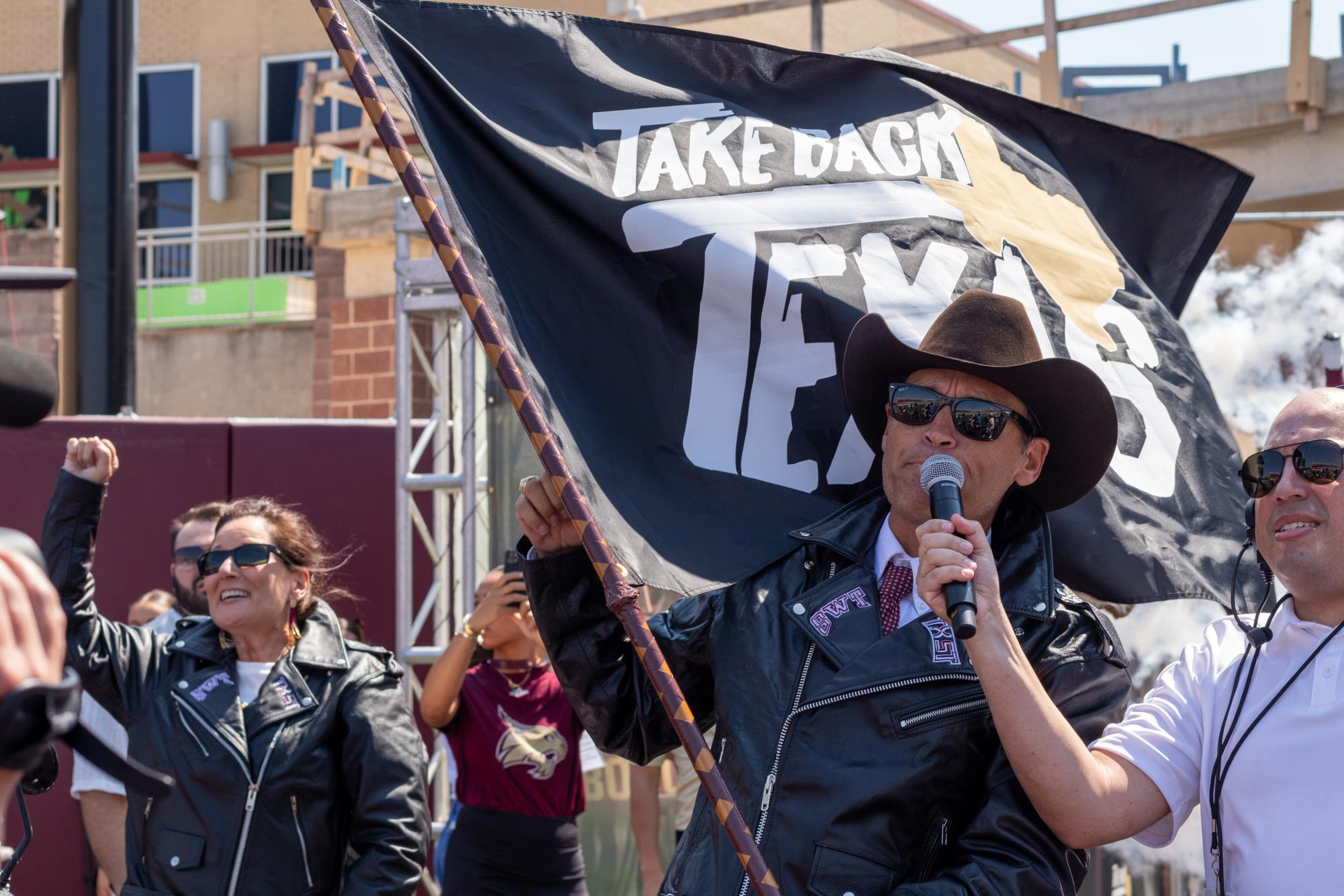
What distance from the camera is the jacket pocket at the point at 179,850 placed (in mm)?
3869

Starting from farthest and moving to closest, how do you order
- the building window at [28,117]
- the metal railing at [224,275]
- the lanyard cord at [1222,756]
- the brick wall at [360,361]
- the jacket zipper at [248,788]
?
the building window at [28,117] → the metal railing at [224,275] → the brick wall at [360,361] → the jacket zipper at [248,788] → the lanyard cord at [1222,756]

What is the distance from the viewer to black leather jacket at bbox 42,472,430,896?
390cm

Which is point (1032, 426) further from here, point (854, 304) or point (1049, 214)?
point (1049, 214)

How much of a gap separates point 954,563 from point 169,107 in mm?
24922

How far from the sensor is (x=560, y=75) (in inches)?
131

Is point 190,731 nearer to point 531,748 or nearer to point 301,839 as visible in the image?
point 301,839

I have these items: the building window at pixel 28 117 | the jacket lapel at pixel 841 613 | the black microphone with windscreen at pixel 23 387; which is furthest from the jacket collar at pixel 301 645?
the building window at pixel 28 117

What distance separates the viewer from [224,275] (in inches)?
956

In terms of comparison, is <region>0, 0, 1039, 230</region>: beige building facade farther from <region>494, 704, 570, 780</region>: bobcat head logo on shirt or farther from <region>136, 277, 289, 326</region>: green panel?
<region>494, 704, 570, 780</region>: bobcat head logo on shirt

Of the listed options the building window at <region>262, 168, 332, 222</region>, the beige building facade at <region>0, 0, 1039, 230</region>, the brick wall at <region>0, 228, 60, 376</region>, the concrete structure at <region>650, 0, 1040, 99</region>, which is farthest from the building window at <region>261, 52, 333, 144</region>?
the concrete structure at <region>650, 0, 1040, 99</region>

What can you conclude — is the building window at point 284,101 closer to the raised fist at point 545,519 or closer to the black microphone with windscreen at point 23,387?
the raised fist at point 545,519

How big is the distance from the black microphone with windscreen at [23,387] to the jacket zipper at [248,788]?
2.58 m

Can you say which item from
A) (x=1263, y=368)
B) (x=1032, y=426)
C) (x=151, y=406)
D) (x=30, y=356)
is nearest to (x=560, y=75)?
(x=1032, y=426)

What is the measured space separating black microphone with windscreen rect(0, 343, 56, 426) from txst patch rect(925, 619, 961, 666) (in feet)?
5.63
